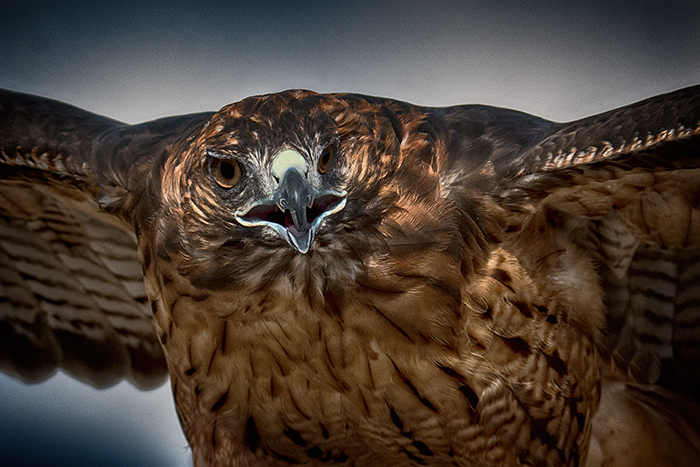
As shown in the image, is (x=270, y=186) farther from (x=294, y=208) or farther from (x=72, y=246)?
(x=72, y=246)

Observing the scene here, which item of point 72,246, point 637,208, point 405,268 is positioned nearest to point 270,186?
point 405,268

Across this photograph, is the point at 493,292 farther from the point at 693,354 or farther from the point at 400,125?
the point at 693,354

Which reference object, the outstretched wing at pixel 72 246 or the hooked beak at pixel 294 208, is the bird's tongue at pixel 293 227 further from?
the outstretched wing at pixel 72 246

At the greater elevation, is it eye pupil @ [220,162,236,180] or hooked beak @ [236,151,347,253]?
eye pupil @ [220,162,236,180]

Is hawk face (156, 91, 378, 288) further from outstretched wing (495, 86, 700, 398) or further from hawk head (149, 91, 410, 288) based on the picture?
outstretched wing (495, 86, 700, 398)

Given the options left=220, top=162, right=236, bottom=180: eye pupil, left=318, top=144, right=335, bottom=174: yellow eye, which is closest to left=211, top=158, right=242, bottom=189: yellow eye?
left=220, top=162, right=236, bottom=180: eye pupil

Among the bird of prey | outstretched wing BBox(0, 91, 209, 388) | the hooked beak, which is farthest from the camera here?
outstretched wing BBox(0, 91, 209, 388)

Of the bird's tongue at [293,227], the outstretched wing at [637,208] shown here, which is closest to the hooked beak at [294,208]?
the bird's tongue at [293,227]
